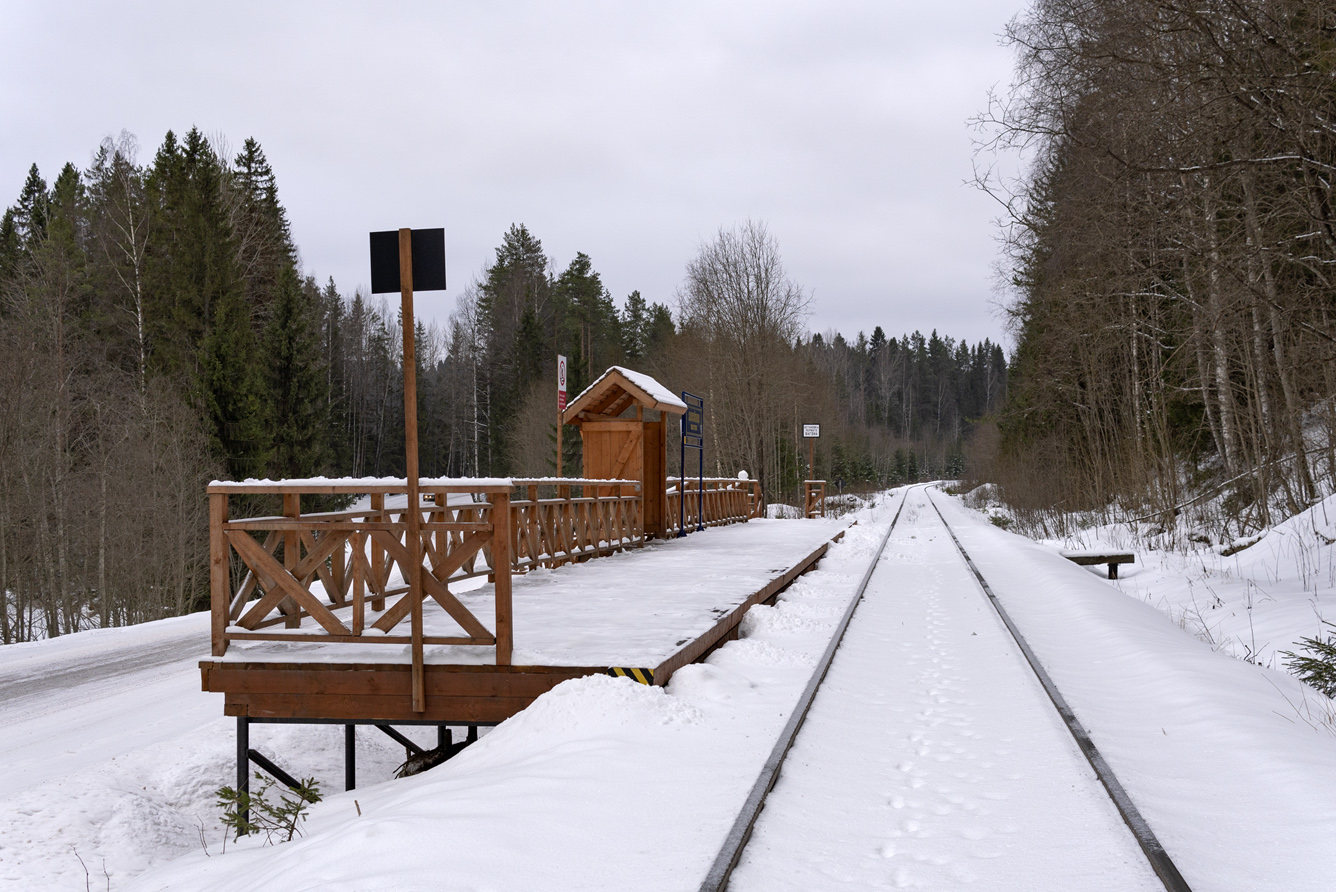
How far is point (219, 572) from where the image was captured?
5.88m

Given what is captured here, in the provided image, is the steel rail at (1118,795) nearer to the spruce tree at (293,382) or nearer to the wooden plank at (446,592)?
the wooden plank at (446,592)

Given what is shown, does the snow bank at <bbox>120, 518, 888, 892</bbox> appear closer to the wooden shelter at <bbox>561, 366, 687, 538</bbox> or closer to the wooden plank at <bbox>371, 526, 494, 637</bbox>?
the wooden plank at <bbox>371, 526, 494, 637</bbox>

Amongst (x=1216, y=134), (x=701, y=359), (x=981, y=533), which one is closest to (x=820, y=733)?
(x=1216, y=134)

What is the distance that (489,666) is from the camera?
577cm

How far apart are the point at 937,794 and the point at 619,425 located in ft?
36.9

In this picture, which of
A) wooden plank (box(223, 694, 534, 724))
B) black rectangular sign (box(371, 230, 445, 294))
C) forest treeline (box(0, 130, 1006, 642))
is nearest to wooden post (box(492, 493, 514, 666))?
wooden plank (box(223, 694, 534, 724))

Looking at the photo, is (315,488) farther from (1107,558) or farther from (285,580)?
(1107,558)

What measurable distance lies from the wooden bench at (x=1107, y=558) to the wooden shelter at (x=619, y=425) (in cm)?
754

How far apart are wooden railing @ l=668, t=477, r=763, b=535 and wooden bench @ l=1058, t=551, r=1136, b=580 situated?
23.8 feet

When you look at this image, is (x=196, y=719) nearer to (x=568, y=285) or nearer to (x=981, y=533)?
(x=981, y=533)

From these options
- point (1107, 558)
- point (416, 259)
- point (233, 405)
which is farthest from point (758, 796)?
point (233, 405)

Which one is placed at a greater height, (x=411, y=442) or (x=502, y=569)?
(x=411, y=442)

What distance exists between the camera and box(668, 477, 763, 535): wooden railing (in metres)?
19.0

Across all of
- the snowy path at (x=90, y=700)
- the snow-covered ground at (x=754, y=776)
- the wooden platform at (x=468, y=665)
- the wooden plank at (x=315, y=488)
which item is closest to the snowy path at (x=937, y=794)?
the snow-covered ground at (x=754, y=776)
